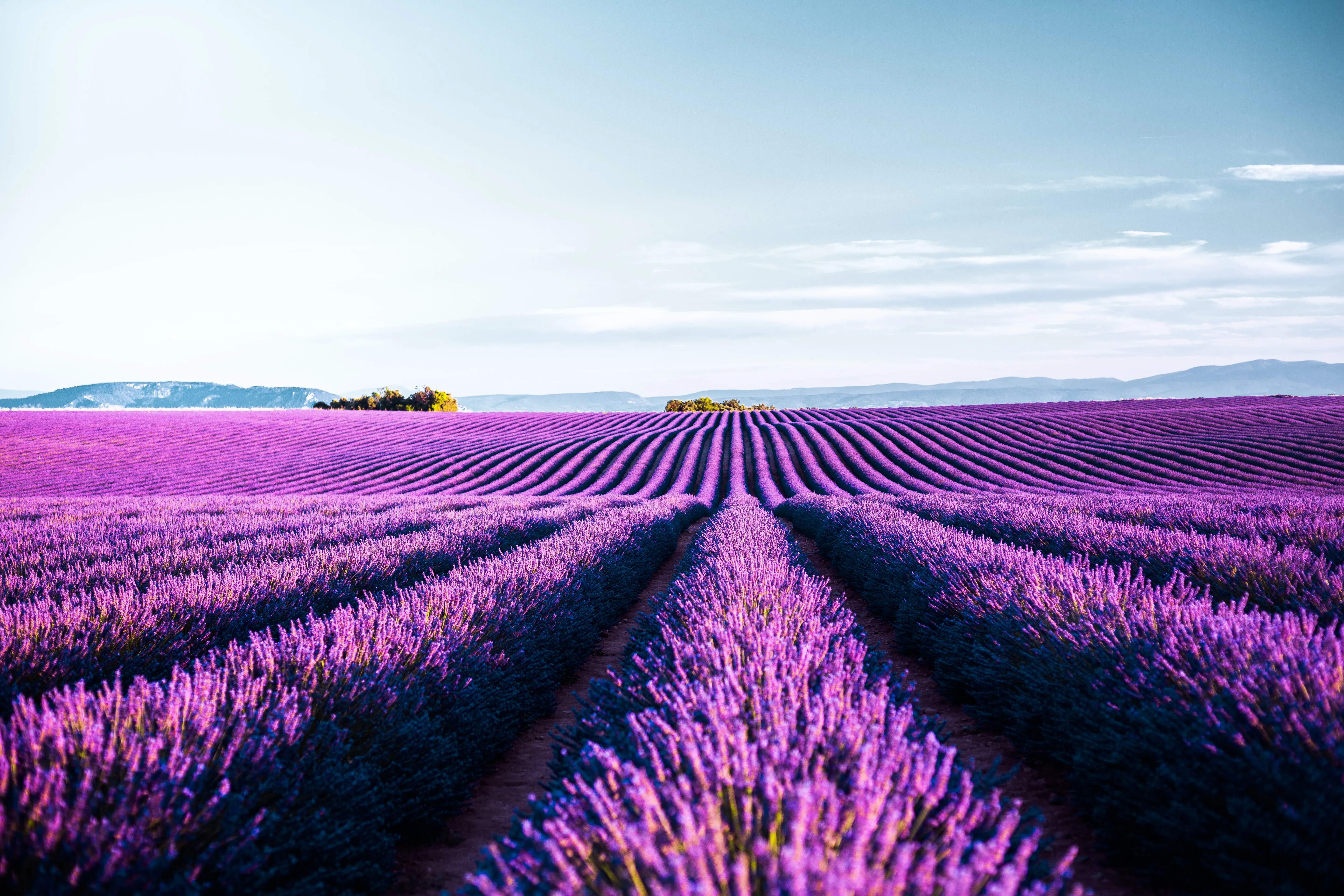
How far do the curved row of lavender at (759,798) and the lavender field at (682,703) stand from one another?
2 cm

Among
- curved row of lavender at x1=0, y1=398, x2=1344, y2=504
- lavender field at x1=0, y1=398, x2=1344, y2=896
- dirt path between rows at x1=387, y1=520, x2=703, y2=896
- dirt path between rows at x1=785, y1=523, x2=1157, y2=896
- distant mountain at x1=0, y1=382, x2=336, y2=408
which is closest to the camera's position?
lavender field at x1=0, y1=398, x2=1344, y2=896

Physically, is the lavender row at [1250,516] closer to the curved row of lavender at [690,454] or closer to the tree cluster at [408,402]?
the curved row of lavender at [690,454]

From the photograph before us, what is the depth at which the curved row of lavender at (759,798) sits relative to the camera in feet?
4.16

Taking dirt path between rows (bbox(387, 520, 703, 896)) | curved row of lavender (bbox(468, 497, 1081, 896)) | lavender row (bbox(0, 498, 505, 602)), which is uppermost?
curved row of lavender (bbox(468, 497, 1081, 896))

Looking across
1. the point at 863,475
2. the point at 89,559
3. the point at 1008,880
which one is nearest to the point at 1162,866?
the point at 1008,880

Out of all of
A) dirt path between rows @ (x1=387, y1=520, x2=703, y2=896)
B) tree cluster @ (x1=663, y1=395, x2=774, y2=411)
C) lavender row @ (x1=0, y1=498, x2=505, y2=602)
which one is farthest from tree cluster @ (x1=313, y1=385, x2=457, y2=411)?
dirt path between rows @ (x1=387, y1=520, x2=703, y2=896)

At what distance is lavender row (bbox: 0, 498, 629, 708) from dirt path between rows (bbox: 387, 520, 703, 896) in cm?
129

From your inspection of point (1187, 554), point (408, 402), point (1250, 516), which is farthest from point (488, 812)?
point (408, 402)

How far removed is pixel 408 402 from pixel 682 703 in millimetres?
61421

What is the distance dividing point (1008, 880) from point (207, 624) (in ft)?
15.0

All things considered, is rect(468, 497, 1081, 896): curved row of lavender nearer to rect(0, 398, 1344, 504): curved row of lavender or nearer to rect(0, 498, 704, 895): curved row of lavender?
Answer: rect(0, 498, 704, 895): curved row of lavender

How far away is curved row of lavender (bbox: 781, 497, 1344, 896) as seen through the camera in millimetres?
1712

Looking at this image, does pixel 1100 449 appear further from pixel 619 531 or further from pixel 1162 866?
pixel 1162 866

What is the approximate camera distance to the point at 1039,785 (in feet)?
9.29
